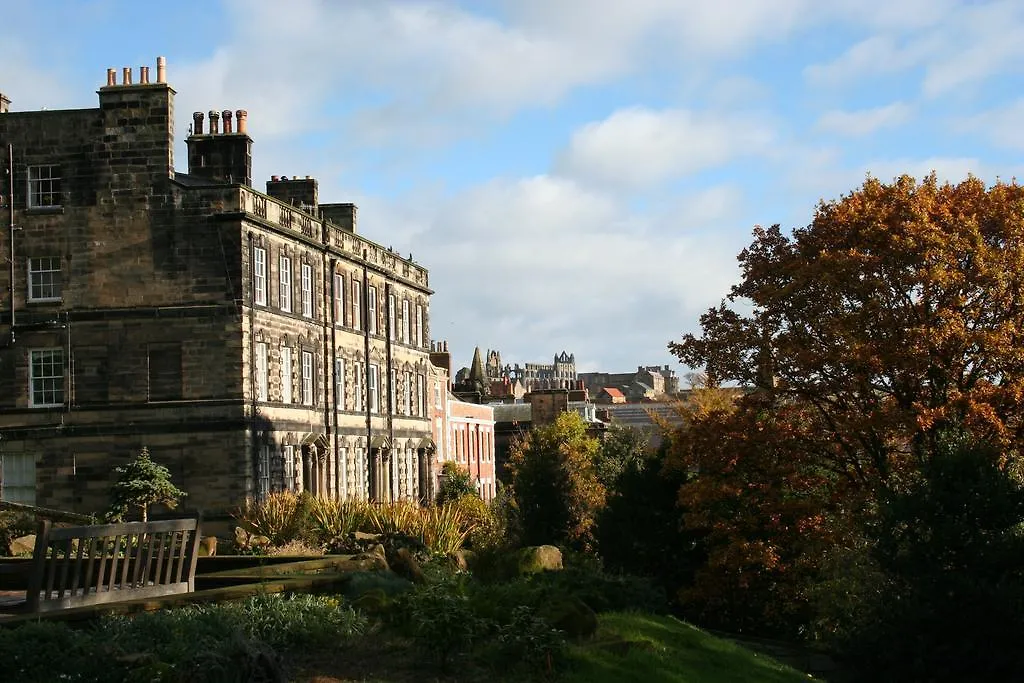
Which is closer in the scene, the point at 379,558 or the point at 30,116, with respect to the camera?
the point at 379,558

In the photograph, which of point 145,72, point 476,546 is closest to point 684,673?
point 476,546

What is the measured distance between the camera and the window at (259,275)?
4578cm

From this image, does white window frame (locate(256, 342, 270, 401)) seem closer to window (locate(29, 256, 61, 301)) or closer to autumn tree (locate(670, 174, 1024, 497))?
window (locate(29, 256, 61, 301))

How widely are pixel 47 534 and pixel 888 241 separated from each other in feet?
70.1

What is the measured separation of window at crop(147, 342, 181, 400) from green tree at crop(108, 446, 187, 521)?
2.06 meters

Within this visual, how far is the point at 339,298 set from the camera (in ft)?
177

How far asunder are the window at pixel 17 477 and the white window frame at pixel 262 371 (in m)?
7.41

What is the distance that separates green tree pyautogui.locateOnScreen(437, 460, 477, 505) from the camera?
6834cm

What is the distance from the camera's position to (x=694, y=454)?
31.6 metres

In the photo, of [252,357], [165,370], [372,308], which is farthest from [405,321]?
[165,370]

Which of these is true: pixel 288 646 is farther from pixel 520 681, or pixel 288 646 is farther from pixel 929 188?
pixel 929 188

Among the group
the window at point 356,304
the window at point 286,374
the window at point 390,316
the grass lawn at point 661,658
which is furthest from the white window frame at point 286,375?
the grass lawn at point 661,658

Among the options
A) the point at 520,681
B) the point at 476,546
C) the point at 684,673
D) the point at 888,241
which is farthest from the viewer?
the point at 888,241

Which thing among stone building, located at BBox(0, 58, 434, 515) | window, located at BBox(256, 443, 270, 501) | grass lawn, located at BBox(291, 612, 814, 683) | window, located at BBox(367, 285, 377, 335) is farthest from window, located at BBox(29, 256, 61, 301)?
grass lawn, located at BBox(291, 612, 814, 683)
